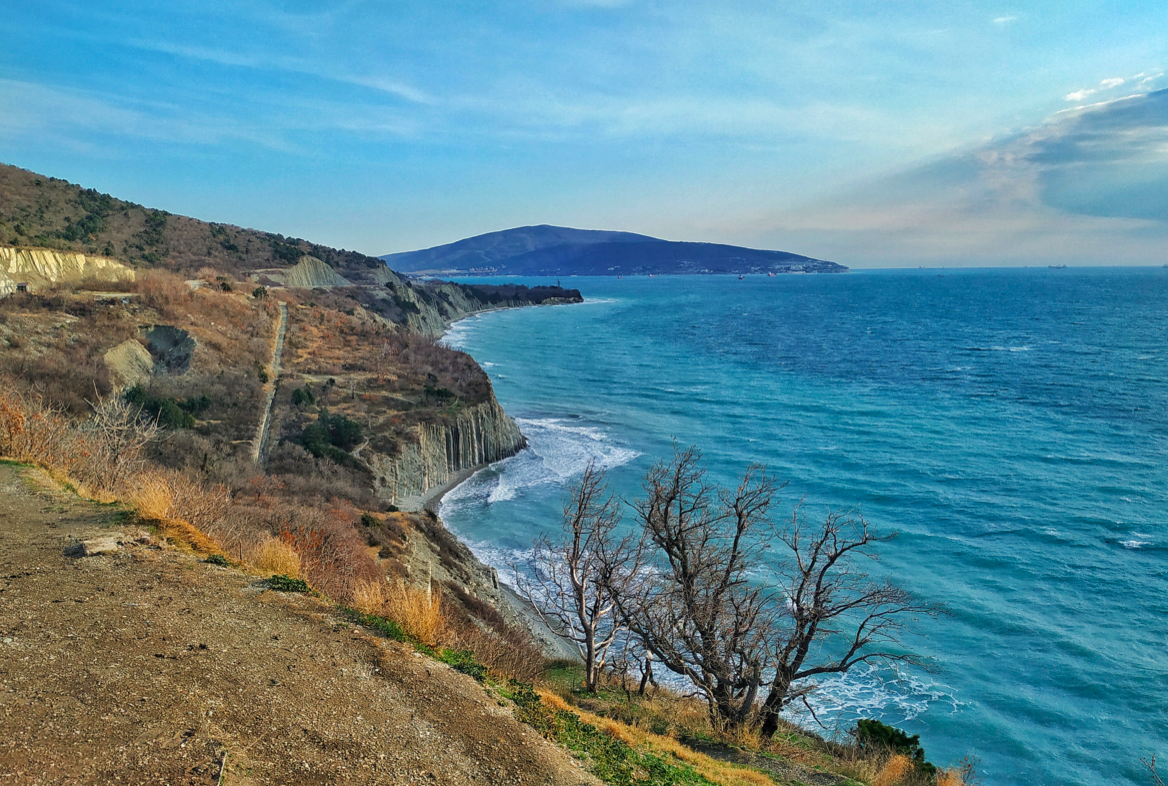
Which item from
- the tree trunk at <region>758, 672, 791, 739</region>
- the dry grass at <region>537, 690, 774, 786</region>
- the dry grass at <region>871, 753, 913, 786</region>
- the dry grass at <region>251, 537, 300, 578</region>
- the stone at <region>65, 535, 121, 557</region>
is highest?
the stone at <region>65, 535, 121, 557</region>

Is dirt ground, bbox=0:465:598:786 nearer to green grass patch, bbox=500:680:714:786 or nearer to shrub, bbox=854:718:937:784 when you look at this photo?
green grass patch, bbox=500:680:714:786

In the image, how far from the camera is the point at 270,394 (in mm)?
37656

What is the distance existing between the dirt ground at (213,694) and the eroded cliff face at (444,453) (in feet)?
77.2

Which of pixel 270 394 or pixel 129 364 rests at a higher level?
pixel 129 364

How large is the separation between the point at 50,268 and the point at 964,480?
61.8 meters

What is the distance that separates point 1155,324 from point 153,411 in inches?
5340

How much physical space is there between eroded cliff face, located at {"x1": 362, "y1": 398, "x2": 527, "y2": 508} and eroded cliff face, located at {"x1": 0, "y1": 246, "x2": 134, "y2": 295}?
1034 inches

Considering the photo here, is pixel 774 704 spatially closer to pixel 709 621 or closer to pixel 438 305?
pixel 709 621

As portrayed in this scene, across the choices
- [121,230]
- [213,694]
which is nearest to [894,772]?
[213,694]

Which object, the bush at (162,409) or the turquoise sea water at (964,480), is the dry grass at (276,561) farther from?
the bush at (162,409)

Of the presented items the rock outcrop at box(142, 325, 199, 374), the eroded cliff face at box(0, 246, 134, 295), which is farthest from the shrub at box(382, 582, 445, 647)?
the eroded cliff face at box(0, 246, 134, 295)

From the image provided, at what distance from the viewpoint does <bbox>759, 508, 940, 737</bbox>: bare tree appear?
13477 mm

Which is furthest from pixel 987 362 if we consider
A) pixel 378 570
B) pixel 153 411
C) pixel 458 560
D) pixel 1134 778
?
pixel 153 411

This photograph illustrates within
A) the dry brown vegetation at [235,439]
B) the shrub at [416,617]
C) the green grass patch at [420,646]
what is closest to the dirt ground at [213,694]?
the green grass patch at [420,646]
